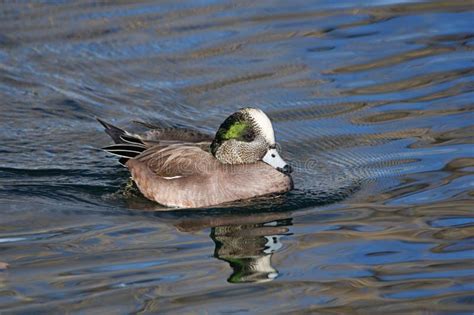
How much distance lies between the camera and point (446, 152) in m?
9.50

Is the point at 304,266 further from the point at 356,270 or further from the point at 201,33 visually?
the point at 201,33

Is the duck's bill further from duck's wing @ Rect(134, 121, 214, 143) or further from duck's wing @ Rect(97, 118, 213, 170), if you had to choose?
duck's wing @ Rect(134, 121, 214, 143)

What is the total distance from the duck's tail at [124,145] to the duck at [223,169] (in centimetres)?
25

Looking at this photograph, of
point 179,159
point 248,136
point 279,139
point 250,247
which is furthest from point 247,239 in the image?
point 279,139

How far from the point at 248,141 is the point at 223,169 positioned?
29 cm

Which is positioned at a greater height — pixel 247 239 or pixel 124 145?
pixel 124 145

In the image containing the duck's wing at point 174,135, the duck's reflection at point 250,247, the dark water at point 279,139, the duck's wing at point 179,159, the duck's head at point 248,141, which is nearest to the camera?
the dark water at point 279,139

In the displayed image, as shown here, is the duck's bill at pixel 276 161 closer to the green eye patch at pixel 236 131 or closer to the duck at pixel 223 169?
the duck at pixel 223 169

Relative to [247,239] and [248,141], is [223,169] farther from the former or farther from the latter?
[247,239]

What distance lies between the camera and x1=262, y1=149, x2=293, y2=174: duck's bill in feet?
29.4

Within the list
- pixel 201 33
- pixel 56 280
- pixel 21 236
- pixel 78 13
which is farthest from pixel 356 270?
pixel 78 13

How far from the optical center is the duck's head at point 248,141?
29.4 ft

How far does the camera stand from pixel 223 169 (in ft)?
29.9

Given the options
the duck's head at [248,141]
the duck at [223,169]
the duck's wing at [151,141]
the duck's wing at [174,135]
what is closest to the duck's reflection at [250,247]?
the duck at [223,169]
